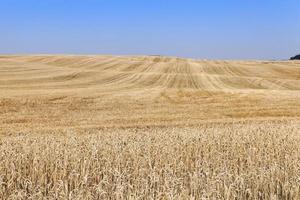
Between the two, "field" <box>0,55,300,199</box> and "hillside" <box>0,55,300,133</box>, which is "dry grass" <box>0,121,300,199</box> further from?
"hillside" <box>0,55,300,133</box>

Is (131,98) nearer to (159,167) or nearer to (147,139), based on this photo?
(147,139)

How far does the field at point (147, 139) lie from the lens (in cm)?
792

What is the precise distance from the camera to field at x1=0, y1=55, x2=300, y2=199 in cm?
792

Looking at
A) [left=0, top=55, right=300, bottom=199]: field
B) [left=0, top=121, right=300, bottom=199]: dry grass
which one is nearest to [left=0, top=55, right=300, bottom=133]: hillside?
[left=0, top=55, right=300, bottom=199]: field

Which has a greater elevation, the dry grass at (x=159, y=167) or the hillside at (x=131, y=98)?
the dry grass at (x=159, y=167)

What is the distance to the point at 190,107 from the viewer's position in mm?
27172

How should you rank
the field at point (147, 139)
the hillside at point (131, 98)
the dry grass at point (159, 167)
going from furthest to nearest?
the hillside at point (131, 98)
the field at point (147, 139)
the dry grass at point (159, 167)

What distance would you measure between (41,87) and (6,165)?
98.4 feet

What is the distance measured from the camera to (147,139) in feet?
39.3

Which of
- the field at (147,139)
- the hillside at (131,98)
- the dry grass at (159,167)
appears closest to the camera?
the dry grass at (159,167)

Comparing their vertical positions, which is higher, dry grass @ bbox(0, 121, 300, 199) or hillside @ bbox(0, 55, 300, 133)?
dry grass @ bbox(0, 121, 300, 199)

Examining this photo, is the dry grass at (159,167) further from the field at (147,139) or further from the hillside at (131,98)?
the hillside at (131,98)

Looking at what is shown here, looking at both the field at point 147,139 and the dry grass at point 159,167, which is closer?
the dry grass at point 159,167

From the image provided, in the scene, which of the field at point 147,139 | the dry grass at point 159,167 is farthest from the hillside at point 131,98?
the dry grass at point 159,167
